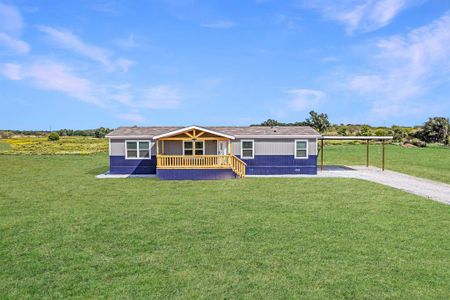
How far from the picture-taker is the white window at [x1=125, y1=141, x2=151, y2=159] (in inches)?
887

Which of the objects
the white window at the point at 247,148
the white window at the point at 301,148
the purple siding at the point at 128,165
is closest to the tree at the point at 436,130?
the white window at the point at 301,148

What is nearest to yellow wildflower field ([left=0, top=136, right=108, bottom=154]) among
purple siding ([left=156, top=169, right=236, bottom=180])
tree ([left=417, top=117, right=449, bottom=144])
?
purple siding ([left=156, top=169, right=236, bottom=180])

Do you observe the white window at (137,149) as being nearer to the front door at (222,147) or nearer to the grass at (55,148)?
the front door at (222,147)

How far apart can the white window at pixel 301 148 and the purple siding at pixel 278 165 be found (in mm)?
327

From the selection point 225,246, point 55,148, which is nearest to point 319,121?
point 55,148

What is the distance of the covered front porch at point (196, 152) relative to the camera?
67.4 ft

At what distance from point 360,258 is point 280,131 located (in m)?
16.4

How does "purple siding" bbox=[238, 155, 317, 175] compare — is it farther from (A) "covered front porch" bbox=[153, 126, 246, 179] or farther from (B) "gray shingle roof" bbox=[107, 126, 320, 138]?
(B) "gray shingle roof" bbox=[107, 126, 320, 138]

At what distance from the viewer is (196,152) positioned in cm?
2314

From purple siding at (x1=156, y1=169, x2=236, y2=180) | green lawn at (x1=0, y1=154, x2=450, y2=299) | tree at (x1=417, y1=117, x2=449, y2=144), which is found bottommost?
Result: green lawn at (x1=0, y1=154, x2=450, y2=299)

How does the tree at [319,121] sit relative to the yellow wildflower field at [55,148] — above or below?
above

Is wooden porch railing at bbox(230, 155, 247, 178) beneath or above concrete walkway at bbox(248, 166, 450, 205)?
above

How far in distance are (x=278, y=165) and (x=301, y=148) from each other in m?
1.91

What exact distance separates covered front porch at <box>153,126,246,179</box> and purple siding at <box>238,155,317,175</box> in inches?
43.5
